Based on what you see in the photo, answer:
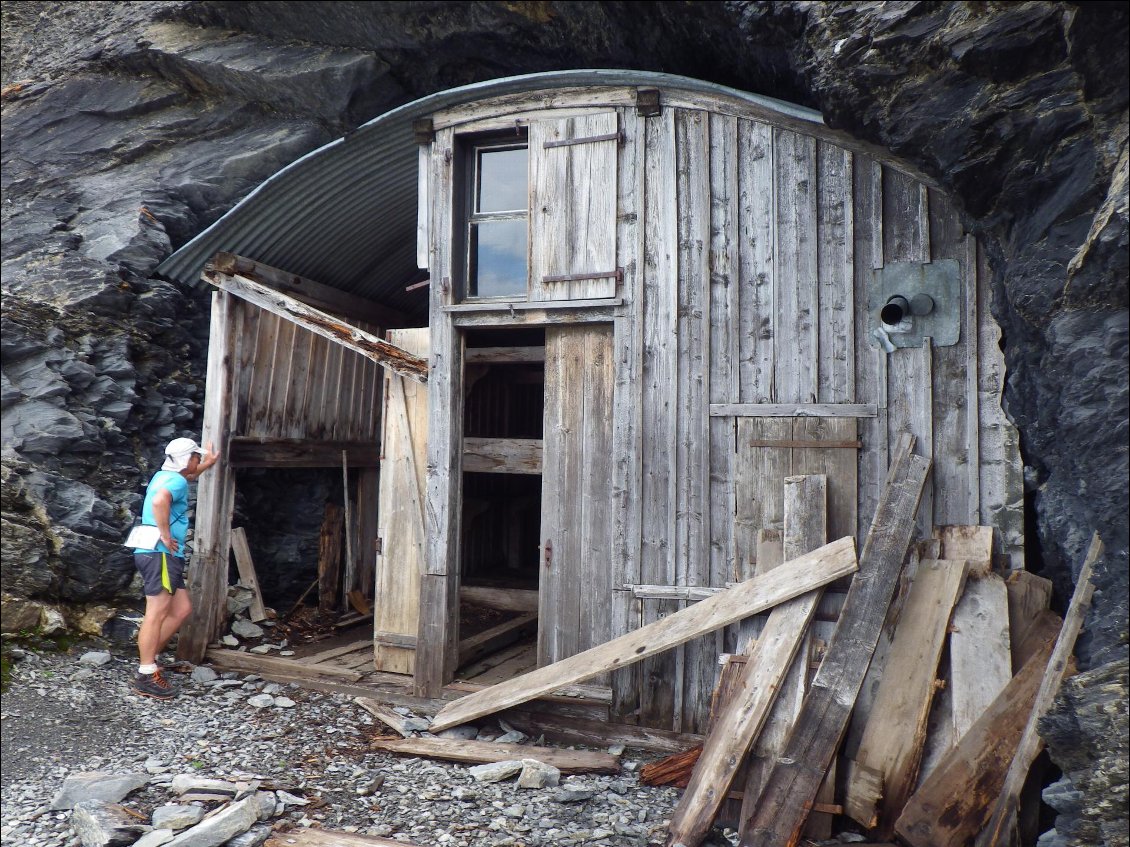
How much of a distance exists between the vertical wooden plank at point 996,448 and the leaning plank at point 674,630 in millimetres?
979

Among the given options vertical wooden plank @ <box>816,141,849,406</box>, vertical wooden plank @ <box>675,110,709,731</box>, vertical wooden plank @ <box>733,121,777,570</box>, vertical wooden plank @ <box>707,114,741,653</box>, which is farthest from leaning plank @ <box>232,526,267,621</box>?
vertical wooden plank @ <box>816,141,849,406</box>

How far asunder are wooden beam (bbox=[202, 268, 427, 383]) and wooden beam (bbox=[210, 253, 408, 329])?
143 mm

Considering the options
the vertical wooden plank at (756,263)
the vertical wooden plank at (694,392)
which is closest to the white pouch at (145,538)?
the vertical wooden plank at (694,392)

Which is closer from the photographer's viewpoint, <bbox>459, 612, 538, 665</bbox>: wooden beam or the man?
the man

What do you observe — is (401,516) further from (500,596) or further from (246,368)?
(246,368)

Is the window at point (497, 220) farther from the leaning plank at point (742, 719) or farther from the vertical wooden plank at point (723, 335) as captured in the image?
the leaning plank at point (742, 719)

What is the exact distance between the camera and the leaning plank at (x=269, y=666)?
734cm

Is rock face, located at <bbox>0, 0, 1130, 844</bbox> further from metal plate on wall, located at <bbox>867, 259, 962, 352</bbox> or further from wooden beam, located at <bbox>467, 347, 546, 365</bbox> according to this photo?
wooden beam, located at <bbox>467, 347, 546, 365</bbox>

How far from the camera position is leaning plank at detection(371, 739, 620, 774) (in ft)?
18.3

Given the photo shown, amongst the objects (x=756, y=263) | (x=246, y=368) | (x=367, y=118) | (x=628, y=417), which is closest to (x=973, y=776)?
(x=628, y=417)

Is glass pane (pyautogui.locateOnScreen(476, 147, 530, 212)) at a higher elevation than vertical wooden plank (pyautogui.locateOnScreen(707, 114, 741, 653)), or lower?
higher

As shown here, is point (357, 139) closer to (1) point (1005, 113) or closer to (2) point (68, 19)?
(1) point (1005, 113)

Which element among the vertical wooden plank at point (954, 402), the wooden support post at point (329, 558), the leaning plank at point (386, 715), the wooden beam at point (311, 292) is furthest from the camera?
the wooden support post at point (329, 558)

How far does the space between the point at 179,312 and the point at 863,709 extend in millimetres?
8201
